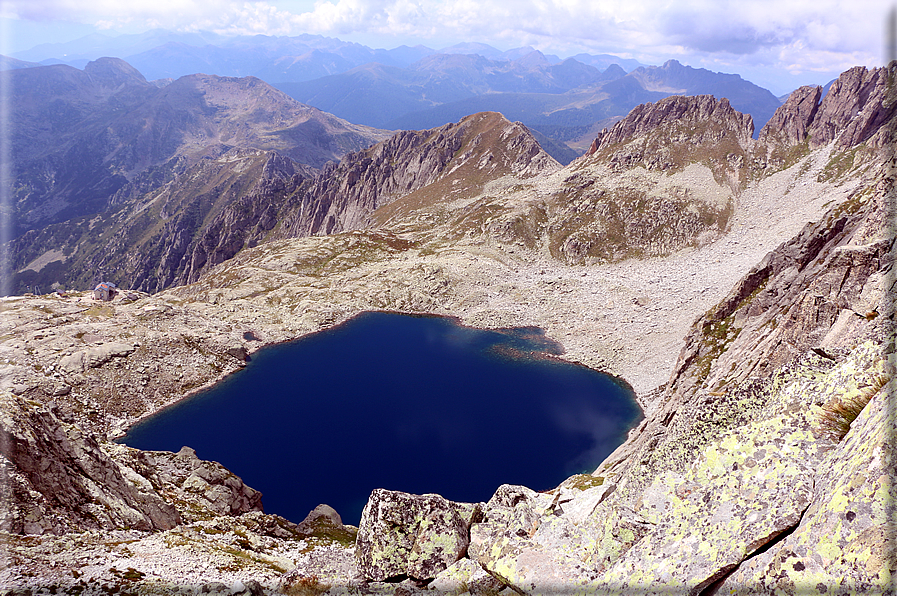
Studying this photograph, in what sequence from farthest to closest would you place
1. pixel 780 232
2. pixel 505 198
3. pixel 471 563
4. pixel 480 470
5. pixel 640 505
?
1. pixel 505 198
2. pixel 780 232
3. pixel 480 470
4. pixel 471 563
5. pixel 640 505

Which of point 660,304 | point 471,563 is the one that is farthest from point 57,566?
point 660,304

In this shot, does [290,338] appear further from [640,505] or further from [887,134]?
[887,134]

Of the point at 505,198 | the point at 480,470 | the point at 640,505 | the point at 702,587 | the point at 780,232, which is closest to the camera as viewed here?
the point at 702,587

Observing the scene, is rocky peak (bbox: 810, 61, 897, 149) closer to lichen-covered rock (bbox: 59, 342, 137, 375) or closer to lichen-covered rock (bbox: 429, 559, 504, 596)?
lichen-covered rock (bbox: 429, 559, 504, 596)

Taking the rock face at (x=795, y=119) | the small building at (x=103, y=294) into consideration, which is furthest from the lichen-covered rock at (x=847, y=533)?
the rock face at (x=795, y=119)

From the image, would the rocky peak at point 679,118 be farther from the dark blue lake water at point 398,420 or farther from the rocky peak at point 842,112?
the dark blue lake water at point 398,420

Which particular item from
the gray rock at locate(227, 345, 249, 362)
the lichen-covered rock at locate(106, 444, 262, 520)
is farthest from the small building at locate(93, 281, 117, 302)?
the lichen-covered rock at locate(106, 444, 262, 520)

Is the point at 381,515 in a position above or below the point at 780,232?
below
